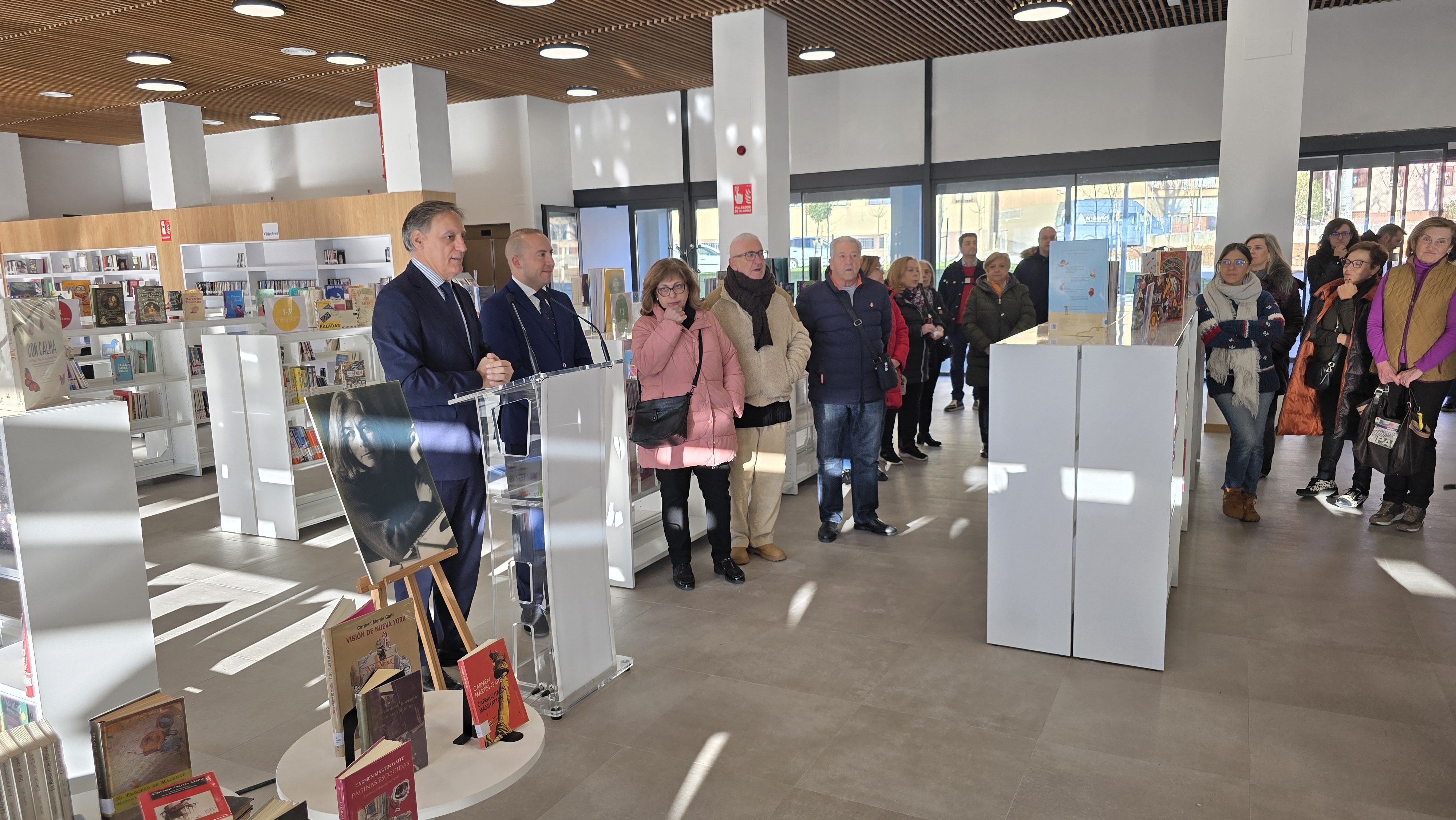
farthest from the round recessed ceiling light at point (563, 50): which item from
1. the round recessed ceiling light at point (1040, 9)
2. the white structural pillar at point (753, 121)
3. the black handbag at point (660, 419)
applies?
the black handbag at point (660, 419)

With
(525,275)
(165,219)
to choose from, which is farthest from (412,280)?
(165,219)

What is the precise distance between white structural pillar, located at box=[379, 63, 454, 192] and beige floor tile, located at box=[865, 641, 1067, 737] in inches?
349

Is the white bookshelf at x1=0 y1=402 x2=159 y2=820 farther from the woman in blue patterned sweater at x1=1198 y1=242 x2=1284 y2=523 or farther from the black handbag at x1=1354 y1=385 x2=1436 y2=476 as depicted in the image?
the black handbag at x1=1354 y1=385 x2=1436 y2=476

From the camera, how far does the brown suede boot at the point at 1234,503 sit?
5.49 meters

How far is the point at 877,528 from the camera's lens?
5.44 metres

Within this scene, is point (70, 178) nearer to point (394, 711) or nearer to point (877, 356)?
point (877, 356)

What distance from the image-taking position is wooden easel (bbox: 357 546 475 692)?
223 centimetres

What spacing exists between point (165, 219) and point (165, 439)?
6.41 m

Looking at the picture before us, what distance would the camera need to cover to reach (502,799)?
286 cm

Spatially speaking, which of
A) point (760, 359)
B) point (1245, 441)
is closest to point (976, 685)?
point (760, 359)

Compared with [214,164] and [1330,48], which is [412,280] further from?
[214,164]

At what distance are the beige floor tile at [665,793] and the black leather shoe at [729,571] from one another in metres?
1.66

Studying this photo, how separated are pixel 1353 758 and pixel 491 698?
2736 millimetres

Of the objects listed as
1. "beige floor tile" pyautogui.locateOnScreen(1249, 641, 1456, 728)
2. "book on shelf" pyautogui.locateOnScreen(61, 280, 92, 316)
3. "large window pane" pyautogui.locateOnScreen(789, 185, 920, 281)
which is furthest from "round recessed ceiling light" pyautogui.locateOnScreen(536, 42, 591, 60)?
"beige floor tile" pyautogui.locateOnScreen(1249, 641, 1456, 728)
